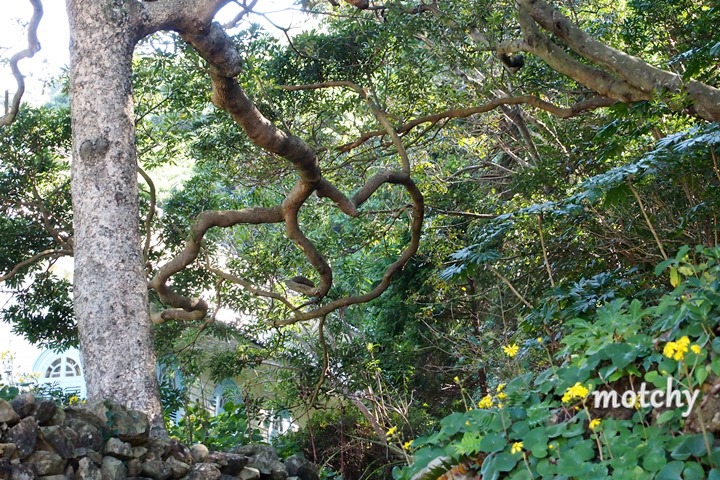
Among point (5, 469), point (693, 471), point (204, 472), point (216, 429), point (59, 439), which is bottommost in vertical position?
point (693, 471)

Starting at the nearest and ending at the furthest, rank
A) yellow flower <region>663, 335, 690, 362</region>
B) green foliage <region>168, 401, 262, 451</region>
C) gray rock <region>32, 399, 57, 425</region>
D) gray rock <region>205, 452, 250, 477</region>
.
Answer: yellow flower <region>663, 335, 690, 362</region> < gray rock <region>32, 399, 57, 425</region> < gray rock <region>205, 452, 250, 477</region> < green foliage <region>168, 401, 262, 451</region>

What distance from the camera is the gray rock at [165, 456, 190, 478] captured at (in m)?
4.16

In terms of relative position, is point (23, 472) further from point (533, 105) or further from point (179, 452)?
point (533, 105)

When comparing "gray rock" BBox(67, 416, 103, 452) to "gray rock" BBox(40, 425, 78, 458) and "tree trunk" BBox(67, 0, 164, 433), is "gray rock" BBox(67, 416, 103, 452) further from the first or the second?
"tree trunk" BBox(67, 0, 164, 433)

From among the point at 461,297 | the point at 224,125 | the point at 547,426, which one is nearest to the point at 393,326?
the point at 461,297

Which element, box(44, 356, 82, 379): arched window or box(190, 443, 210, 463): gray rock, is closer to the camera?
box(190, 443, 210, 463): gray rock

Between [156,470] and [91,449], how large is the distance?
0.41 metres

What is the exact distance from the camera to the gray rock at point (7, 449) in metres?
3.35

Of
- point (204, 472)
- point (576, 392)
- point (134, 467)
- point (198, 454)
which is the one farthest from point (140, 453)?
point (576, 392)

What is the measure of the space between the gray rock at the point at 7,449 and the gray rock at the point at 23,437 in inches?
0.9

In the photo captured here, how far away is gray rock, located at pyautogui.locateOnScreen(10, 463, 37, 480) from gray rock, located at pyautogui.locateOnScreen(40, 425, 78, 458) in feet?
0.52

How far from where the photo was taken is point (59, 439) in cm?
360

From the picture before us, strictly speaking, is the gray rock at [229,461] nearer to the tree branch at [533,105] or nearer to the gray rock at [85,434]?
the gray rock at [85,434]

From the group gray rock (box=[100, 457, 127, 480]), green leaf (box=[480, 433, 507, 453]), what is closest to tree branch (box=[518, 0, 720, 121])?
green leaf (box=[480, 433, 507, 453])
